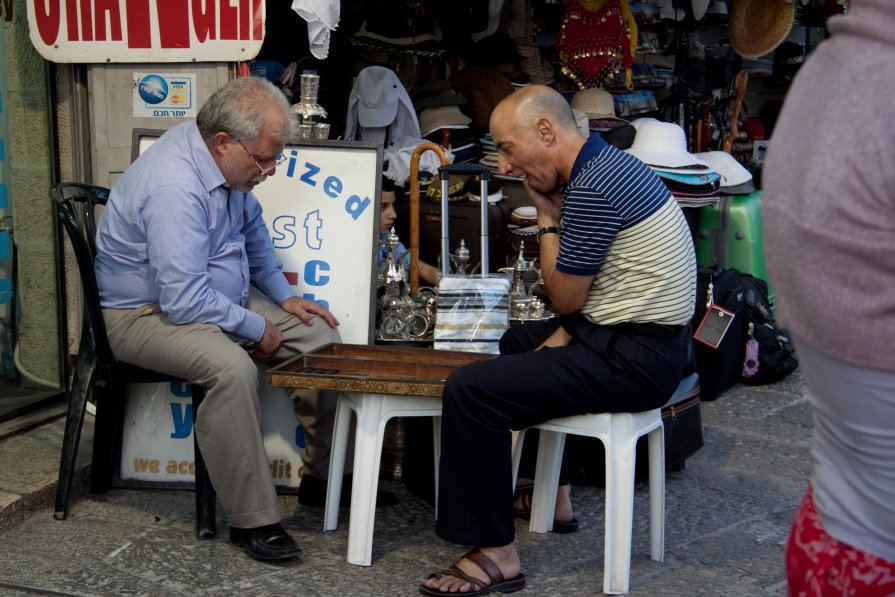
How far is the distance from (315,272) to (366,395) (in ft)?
3.01

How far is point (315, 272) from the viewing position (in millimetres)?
4137

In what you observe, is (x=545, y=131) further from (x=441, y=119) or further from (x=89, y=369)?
(x=441, y=119)

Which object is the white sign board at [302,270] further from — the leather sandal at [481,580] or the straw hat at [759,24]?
the straw hat at [759,24]

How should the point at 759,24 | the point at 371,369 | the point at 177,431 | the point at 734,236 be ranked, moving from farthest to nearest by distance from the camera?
1. the point at 759,24
2. the point at 734,236
3. the point at 177,431
4. the point at 371,369

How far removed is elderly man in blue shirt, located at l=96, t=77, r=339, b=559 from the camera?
3.38m

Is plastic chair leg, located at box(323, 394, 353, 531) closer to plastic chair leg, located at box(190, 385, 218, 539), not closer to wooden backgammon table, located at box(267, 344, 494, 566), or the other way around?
wooden backgammon table, located at box(267, 344, 494, 566)

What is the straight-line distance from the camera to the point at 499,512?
3.19m

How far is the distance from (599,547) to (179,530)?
140 cm

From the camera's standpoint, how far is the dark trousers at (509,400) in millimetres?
3135

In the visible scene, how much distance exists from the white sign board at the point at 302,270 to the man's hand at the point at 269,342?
322mm

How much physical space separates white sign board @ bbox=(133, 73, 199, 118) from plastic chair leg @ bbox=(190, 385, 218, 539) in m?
1.33

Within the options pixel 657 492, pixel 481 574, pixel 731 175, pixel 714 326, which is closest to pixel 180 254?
pixel 481 574

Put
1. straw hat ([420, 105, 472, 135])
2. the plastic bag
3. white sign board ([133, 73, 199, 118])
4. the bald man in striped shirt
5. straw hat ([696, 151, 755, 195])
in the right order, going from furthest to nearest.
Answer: straw hat ([696, 151, 755, 195]) → straw hat ([420, 105, 472, 135]) → white sign board ([133, 73, 199, 118]) → the plastic bag → the bald man in striped shirt

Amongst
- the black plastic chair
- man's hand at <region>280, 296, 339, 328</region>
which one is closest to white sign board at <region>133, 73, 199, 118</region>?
the black plastic chair
